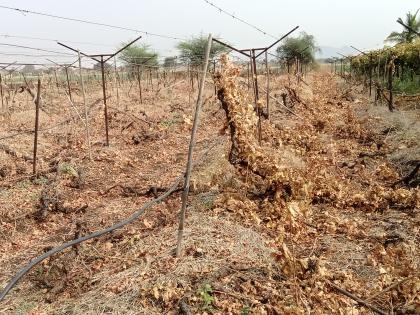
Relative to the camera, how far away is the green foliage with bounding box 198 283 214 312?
378 cm

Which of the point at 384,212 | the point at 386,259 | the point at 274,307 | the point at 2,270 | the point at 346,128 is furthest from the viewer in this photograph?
the point at 346,128

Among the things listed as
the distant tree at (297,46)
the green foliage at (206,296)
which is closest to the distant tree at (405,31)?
the distant tree at (297,46)

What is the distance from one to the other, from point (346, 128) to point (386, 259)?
7.68 metres

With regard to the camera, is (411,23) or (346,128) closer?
(346,128)

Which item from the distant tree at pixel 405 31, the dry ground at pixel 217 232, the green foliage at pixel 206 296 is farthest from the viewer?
the distant tree at pixel 405 31

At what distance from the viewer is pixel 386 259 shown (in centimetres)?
462

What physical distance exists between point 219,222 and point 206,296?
5.44ft

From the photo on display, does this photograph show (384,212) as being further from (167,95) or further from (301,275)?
(167,95)

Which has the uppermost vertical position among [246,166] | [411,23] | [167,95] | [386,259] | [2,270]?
[411,23]

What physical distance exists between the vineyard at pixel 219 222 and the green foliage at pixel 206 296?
2 cm

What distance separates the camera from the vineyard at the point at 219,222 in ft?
13.0

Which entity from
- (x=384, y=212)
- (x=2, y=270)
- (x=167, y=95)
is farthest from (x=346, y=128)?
(x=167, y=95)

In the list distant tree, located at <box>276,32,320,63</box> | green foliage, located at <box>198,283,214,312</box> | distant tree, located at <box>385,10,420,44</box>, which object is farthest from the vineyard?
distant tree, located at <box>276,32,320,63</box>

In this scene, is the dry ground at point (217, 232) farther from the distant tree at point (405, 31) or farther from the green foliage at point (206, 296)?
the distant tree at point (405, 31)
